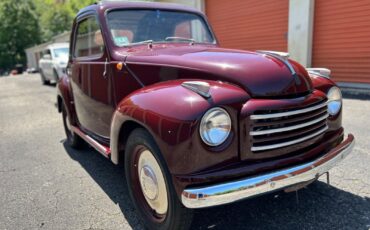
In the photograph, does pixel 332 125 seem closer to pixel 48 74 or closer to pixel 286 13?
pixel 286 13

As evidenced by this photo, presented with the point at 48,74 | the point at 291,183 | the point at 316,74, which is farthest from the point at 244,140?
the point at 48,74

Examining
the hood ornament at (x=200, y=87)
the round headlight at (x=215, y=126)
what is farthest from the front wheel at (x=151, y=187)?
the hood ornament at (x=200, y=87)

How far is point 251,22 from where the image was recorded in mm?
10906

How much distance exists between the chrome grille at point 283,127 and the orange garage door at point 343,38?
664cm

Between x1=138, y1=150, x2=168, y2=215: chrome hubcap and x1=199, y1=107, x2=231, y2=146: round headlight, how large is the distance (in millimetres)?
469

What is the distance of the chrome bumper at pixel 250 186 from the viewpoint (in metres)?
2.06

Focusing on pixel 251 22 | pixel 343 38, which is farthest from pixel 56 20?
pixel 343 38

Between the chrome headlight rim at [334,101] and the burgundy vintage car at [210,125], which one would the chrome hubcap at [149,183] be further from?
the chrome headlight rim at [334,101]

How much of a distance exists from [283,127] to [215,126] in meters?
0.53

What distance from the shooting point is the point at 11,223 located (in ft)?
9.73

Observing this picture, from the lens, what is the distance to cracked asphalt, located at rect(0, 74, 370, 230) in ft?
9.22

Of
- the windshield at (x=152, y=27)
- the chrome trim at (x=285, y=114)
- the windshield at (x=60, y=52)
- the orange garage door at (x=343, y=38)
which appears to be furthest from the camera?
the windshield at (x=60, y=52)

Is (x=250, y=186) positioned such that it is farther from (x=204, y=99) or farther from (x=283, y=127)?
(x=204, y=99)

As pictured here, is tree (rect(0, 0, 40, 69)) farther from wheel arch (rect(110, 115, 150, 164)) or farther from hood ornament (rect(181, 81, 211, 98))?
hood ornament (rect(181, 81, 211, 98))
